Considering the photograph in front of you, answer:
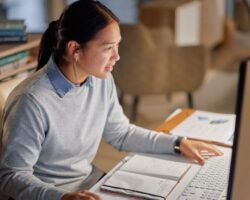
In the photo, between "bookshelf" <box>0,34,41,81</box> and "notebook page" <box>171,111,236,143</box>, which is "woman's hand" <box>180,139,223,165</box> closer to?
"notebook page" <box>171,111,236,143</box>

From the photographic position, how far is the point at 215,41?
19.9 ft

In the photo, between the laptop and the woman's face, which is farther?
the woman's face

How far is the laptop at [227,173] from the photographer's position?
0.90m

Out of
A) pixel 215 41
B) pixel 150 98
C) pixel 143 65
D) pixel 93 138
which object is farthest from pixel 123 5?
pixel 93 138

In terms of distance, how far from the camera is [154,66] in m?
3.76

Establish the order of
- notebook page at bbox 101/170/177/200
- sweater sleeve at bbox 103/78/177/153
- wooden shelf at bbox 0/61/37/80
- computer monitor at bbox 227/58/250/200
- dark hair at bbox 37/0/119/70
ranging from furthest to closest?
wooden shelf at bbox 0/61/37/80, sweater sleeve at bbox 103/78/177/153, dark hair at bbox 37/0/119/70, notebook page at bbox 101/170/177/200, computer monitor at bbox 227/58/250/200

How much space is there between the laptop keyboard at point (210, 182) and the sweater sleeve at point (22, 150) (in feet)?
1.24

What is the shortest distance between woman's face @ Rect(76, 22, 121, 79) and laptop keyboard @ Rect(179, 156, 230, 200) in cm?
42

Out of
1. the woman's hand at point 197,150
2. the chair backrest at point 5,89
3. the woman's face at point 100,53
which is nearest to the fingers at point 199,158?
the woman's hand at point 197,150

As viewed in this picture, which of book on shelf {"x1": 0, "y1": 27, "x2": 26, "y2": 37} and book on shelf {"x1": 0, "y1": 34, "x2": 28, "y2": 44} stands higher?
book on shelf {"x1": 0, "y1": 27, "x2": 26, "y2": 37}

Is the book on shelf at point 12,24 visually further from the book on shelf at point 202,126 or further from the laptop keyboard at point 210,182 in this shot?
the laptop keyboard at point 210,182

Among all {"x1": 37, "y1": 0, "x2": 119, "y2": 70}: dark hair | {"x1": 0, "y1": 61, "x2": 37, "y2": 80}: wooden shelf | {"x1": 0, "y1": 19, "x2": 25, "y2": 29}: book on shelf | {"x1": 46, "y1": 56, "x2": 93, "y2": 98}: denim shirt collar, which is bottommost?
{"x1": 0, "y1": 61, "x2": 37, "y2": 80}: wooden shelf

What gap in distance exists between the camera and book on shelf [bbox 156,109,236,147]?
178 centimetres

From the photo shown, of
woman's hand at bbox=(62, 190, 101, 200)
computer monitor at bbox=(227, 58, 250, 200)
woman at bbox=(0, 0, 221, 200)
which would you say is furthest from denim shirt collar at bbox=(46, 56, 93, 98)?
computer monitor at bbox=(227, 58, 250, 200)
